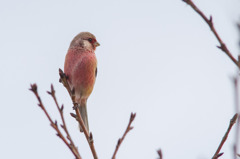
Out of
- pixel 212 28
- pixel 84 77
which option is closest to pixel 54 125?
pixel 212 28

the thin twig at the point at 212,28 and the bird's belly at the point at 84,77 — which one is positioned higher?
the bird's belly at the point at 84,77

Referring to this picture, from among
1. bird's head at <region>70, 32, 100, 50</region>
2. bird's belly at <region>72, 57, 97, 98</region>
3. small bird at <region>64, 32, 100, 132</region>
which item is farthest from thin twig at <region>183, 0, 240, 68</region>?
bird's head at <region>70, 32, 100, 50</region>

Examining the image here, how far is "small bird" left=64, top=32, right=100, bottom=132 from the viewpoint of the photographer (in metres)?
4.61

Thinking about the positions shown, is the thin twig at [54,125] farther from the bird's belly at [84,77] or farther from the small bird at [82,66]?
the bird's belly at [84,77]

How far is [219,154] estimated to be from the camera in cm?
247

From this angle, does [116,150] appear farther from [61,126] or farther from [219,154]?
[219,154]

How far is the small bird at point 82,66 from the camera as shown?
15.1ft

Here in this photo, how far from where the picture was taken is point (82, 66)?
15.6 feet

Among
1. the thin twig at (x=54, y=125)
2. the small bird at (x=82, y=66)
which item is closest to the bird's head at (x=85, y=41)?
the small bird at (x=82, y=66)

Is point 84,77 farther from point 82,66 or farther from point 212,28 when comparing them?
point 212,28

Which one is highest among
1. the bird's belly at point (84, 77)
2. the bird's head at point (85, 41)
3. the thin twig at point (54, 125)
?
the bird's head at point (85, 41)

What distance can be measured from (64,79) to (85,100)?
188 cm

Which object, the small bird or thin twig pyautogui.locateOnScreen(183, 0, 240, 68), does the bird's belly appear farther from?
thin twig pyautogui.locateOnScreen(183, 0, 240, 68)

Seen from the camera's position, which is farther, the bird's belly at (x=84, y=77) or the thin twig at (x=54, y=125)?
the bird's belly at (x=84, y=77)
